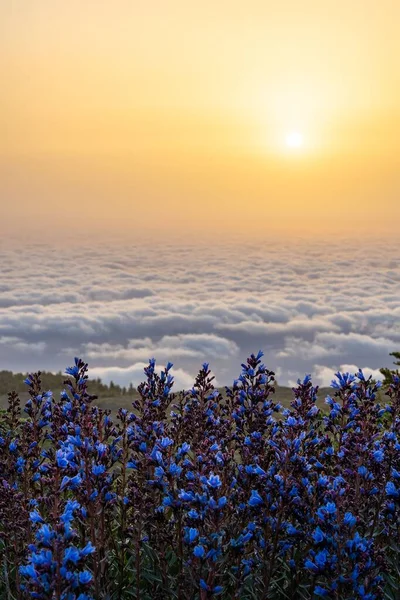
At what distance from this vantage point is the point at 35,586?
6.30 m

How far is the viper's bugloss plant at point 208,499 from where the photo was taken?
25.3 ft

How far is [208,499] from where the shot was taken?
298 inches

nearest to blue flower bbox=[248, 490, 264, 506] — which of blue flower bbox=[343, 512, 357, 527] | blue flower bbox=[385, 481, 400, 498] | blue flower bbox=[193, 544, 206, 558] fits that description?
blue flower bbox=[343, 512, 357, 527]

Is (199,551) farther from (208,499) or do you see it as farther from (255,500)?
(255,500)

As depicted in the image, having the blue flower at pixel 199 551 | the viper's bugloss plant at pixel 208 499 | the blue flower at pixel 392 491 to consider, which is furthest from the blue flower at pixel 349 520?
the blue flower at pixel 199 551

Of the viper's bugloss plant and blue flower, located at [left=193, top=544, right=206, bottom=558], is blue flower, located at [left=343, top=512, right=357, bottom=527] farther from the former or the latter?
blue flower, located at [left=193, top=544, right=206, bottom=558]

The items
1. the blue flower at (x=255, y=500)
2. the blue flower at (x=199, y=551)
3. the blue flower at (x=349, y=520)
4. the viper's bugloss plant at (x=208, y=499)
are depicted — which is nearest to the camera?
the blue flower at (x=199, y=551)

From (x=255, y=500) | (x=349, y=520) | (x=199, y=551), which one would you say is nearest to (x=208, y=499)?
(x=199, y=551)

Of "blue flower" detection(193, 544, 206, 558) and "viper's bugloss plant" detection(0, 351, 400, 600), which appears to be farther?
"viper's bugloss plant" detection(0, 351, 400, 600)

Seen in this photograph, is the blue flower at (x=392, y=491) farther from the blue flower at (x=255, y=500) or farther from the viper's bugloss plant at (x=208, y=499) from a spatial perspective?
the blue flower at (x=255, y=500)

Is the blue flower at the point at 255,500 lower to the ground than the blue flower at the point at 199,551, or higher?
higher

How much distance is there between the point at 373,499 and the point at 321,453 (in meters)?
1.30

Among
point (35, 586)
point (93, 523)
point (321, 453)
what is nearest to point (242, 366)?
point (321, 453)

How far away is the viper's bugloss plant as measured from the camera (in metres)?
7.71
